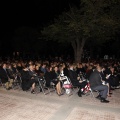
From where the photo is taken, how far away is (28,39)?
43875 mm

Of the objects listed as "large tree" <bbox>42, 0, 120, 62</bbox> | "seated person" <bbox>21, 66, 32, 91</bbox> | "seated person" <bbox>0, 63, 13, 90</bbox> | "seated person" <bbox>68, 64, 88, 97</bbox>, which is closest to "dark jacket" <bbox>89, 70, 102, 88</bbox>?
"seated person" <bbox>68, 64, 88, 97</bbox>

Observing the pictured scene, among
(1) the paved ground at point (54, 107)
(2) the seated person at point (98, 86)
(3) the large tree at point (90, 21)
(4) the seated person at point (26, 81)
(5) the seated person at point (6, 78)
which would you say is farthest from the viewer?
(3) the large tree at point (90, 21)

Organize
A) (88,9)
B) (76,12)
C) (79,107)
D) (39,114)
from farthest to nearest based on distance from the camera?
(76,12), (88,9), (79,107), (39,114)

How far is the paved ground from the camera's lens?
7.69 meters

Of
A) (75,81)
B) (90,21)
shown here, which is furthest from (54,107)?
(90,21)

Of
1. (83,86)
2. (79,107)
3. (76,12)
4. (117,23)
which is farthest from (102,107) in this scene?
(76,12)

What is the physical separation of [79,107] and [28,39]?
119 ft

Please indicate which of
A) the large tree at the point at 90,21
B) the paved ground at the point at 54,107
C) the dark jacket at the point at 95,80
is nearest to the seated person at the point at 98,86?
the dark jacket at the point at 95,80

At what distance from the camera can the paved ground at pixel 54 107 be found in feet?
25.2

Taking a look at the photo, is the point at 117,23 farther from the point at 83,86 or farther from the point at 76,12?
the point at 83,86

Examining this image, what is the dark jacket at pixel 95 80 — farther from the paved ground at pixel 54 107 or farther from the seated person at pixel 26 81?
the seated person at pixel 26 81

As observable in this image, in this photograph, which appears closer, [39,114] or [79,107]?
[39,114]

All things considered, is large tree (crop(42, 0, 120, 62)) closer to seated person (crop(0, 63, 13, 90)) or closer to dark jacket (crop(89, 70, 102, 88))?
seated person (crop(0, 63, 13, 90))

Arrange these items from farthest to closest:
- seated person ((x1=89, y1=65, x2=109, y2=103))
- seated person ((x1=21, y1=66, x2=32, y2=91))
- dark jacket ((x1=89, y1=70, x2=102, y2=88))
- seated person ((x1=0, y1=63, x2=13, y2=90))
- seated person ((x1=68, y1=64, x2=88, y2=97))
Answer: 1. seated person ((x1=0, y1=63, x2=13, y2=90))
2. seated person ((x1=21, y1=66, x2=32, y2=91))
3. seated person ((x1=68, y1=64, x2=88, y2=97))
4. dark jacket ((x1=89, y1=70, x2=102, y2=88))
5. seated person ((x1=89, y1=65, x2=109, y2=103))
